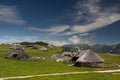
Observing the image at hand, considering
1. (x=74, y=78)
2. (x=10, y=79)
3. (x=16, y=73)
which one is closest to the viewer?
(x=10, y=79)

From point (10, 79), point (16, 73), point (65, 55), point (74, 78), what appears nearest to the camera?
point (10, 79)

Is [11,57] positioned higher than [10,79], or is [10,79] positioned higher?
[11,57]

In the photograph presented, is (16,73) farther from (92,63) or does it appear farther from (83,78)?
(92,63)

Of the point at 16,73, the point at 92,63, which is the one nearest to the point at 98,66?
the point at 92,63

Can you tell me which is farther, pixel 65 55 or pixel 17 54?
pixel 65 55

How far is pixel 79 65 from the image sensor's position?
97062 millimetres

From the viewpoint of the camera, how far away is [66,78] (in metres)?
60.8

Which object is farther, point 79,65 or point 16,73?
point 79,65

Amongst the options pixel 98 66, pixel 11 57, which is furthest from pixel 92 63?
pixel 11 57

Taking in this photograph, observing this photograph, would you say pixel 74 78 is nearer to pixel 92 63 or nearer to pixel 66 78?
pixel 66 78

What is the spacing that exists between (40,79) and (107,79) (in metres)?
17.3

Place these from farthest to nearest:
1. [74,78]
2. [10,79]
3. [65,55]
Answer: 1. [65,55]
2. [74,78]
3. [10,79]

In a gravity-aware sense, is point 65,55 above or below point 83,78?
above

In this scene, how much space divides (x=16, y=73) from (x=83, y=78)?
63.7 feet
